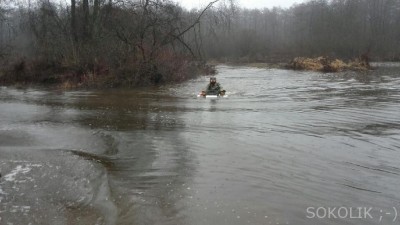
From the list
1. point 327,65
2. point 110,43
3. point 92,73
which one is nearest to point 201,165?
point 92,73

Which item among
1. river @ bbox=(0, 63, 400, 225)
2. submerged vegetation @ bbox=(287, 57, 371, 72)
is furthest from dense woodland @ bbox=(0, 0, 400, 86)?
submerged vegetation @ bbox=(287, 57, 371, 72)

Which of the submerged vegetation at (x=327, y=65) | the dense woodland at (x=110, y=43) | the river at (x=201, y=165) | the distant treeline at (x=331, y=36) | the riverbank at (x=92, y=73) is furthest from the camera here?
the distant treeline at (x=331, y=36)

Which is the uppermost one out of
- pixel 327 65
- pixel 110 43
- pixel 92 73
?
pixel 110 43

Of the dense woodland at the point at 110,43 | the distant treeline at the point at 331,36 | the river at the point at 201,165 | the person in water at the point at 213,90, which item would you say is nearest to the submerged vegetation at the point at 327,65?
the dense woodland at the point at 110,43

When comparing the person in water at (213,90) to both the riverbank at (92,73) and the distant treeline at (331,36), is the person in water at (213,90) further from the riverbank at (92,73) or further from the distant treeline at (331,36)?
the distant treeline at (331,36)

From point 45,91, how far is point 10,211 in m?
19.4

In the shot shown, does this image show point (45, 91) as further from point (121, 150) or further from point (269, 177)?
point (269, 177)

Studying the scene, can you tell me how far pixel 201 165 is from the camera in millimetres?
8742

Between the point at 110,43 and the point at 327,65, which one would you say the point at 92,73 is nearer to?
the point at 110,43

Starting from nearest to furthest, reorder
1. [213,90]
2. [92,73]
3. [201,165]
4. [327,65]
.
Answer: [201,165], [213,90], [92,73], [327,65]

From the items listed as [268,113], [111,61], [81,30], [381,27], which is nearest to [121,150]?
[268,113]

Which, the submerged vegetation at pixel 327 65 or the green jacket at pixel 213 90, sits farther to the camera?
the submerged vegetation at pixel 327 65

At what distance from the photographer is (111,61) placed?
28094 mm

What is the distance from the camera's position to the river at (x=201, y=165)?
253 inches
